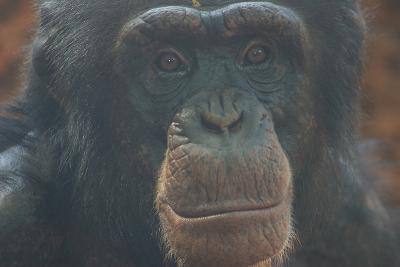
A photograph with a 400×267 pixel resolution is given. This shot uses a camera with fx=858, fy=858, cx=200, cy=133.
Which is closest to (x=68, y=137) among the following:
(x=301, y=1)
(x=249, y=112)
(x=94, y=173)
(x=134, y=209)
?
(x=94, y=173)

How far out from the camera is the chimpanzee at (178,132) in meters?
3.09

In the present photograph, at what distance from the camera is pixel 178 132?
3182mm

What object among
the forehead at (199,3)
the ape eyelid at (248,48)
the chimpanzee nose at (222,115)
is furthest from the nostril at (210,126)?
the forehead at (199,3)

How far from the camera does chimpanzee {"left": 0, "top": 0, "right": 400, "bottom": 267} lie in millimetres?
3090

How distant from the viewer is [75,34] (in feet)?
11.8

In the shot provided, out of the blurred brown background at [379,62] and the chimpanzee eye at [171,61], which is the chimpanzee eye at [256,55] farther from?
the blurred brown background at [379,62]

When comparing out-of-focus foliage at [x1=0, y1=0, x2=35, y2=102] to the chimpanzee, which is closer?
the chimpanzee

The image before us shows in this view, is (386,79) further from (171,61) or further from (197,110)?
(197,110)

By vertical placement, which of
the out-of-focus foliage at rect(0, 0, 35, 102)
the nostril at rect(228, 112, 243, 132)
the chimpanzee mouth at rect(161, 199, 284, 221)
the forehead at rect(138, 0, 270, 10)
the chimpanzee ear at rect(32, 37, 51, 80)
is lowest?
the out-of-focus foliage at rect(0, 0, 35, 102)

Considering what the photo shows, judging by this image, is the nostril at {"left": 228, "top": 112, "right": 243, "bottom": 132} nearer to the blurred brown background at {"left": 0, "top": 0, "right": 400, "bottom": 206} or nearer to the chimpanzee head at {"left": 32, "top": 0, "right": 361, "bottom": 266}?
the chimpanzee head at {"left": 32, "top": 0, "right": 361, "bottom": 266}

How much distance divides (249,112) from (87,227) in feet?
3.33

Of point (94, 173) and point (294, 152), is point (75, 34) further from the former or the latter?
point (294, 152)

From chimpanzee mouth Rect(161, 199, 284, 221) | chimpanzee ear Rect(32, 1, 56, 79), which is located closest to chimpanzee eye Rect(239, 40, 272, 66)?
chimpanzee mouth Rect(161, 199, 284, 221)

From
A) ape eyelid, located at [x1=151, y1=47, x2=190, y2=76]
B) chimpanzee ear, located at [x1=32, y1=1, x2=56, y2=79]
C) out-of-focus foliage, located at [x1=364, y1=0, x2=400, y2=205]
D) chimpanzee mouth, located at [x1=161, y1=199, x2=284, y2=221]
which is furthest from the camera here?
out-of-focus foliage, located at [x1=364, y1=0, x2=400, y2=205]
